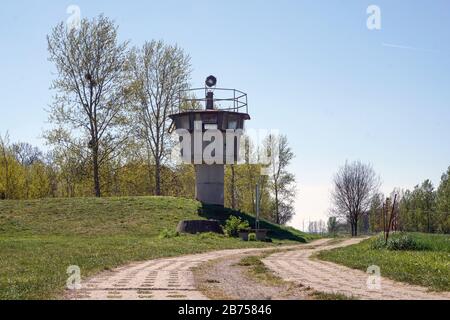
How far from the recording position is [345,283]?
46.5ft

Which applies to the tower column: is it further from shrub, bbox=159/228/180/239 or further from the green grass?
→ the green grass

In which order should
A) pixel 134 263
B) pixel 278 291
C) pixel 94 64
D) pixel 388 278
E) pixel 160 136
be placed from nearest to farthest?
pixel 278 291, pixel 388 278, pixel 134 263, pixel 94 64, pixel 160 136

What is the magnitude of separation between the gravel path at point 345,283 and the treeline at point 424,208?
62.3m

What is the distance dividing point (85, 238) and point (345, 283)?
24.3 meters

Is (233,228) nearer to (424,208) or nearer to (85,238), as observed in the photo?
(85,238)

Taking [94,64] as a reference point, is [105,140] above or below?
below

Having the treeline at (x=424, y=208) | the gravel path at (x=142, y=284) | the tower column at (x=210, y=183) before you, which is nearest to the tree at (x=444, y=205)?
the treeline at (x=424, y=208)

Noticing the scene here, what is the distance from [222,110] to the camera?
162 feet

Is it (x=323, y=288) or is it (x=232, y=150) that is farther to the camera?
(x=232, y=150)

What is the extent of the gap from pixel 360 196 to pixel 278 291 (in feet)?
231

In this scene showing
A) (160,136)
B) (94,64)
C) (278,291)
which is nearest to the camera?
(278,291)

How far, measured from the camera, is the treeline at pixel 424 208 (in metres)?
79.4

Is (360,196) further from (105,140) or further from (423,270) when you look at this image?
(423,270)
